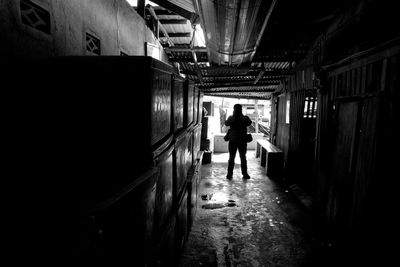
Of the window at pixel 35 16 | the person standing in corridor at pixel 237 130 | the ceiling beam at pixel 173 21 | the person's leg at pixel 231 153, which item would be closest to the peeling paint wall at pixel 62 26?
the window at pixel 35 16

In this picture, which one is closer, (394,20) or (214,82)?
(394,20)

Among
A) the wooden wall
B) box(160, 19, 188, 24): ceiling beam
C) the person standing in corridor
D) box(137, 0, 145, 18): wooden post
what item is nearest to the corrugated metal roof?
box(137, 0, 145, 18): wooden post

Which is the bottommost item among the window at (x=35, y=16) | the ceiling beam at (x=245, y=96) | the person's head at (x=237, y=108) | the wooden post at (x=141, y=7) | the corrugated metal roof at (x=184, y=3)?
the person's head at (x=237, y=108)

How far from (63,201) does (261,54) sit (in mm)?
6845

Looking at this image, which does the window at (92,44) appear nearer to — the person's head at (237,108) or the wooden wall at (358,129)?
the wooden wall at (358,129)

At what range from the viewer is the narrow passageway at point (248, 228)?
14.2 feet

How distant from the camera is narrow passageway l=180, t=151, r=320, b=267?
4.33 metres

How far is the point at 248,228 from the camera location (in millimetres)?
5387

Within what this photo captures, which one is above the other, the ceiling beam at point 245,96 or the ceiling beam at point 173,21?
the ceiling beam at point 173,21

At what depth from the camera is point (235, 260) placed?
425 centimetres

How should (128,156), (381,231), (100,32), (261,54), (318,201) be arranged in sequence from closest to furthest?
(128,156) → (381,231) → (100,32) → (318,201) → (261,54)

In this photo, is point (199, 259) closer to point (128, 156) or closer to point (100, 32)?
point (128, 156)

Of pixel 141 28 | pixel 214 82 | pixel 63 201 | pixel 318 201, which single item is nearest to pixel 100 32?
pixel 141 28

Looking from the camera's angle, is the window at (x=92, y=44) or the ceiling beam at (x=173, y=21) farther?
the ceiling beam at (x=173, y=21)
